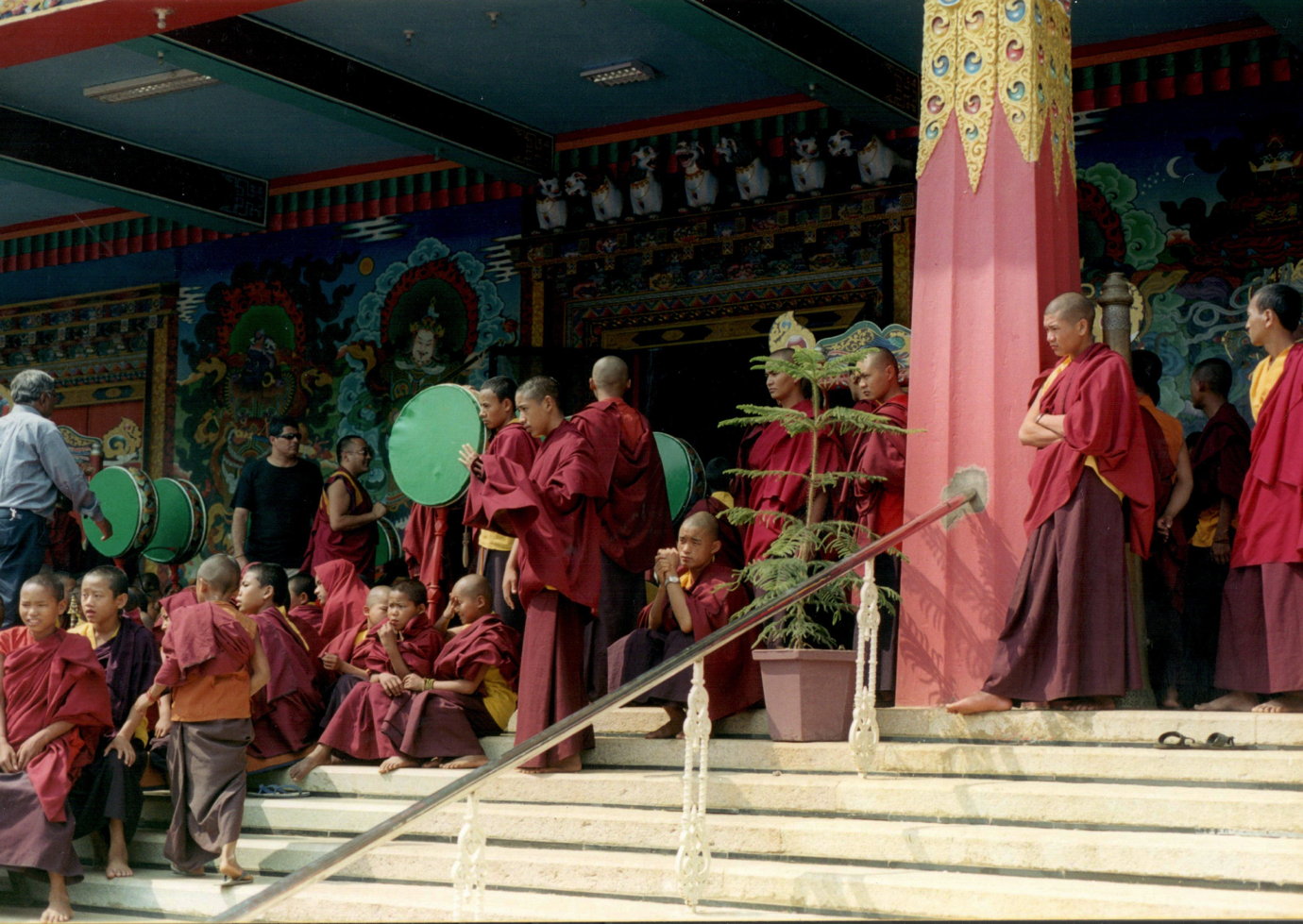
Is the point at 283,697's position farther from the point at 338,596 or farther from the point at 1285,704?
the point at 1285,704

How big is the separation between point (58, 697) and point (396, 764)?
4.56 ft

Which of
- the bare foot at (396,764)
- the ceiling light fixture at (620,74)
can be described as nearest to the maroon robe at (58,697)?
the bare foot at (396,764)

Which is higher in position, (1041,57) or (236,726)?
(1041,57)

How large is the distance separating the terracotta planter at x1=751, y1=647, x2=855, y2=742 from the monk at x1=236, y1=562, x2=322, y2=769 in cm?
229

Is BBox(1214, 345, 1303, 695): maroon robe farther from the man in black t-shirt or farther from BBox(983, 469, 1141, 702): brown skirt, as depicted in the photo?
the man in black t-shirt

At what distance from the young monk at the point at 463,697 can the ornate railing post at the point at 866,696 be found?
1945 millimetres

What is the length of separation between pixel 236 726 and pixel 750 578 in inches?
87.2

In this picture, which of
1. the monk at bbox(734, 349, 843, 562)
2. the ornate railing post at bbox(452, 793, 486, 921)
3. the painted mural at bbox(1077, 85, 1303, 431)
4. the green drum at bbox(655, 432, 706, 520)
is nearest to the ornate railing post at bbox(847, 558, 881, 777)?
the monk at bbox(734, 349, 843, 562)

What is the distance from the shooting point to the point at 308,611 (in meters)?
8.55

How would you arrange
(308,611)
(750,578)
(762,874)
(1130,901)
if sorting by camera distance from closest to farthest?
(1130,901), (762,874), (750,578), (308,611)

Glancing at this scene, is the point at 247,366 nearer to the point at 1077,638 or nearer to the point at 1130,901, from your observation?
the point at 1077,638

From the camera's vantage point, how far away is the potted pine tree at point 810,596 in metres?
6.08

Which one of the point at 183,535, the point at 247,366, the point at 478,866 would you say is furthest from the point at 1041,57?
the point at 247,366

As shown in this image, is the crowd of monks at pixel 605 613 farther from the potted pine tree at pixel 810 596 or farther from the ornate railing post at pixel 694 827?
the ornate railing post at pixel 694 827
